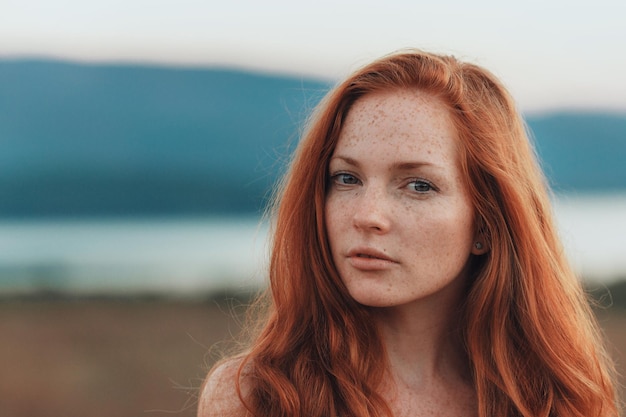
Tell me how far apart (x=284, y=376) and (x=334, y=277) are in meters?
0.38

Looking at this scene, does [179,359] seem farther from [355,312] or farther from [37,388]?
[355,312]

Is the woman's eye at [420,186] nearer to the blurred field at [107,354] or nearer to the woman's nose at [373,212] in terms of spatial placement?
the woman's nose at [373,212]

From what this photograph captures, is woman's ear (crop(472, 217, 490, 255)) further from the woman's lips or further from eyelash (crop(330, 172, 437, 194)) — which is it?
the woman's lips

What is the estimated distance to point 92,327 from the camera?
1148cm

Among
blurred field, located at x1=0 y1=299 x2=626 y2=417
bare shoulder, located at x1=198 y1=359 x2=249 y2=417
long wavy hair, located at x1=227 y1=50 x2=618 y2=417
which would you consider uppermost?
long wavy hair, located at x1=227 y1=50 x2=618 y2=417

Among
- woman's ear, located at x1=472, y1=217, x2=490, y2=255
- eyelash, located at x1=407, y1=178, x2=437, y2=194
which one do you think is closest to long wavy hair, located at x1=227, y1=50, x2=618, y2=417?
woman's ear, located at x1=472, y1=217, x2=490, y2=255

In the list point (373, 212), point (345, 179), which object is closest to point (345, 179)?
point (345, 179)

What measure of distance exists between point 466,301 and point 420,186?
54 cm

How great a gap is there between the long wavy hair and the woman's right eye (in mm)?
82

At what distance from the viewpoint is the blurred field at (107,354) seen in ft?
30.8

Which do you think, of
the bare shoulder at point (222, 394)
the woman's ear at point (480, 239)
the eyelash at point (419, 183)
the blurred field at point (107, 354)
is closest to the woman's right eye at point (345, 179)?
the eyelash at point (419, 183)

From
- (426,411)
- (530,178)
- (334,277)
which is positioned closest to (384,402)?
(426,411)

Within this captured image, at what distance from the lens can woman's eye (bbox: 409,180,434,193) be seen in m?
2.76

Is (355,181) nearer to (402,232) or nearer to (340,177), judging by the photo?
(340,177)
